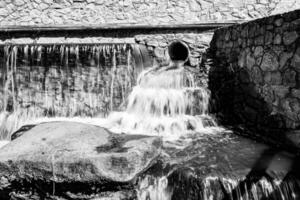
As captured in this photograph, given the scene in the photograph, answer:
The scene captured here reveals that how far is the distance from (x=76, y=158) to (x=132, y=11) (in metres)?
5.12

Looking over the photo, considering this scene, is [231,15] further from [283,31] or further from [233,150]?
[233,150]

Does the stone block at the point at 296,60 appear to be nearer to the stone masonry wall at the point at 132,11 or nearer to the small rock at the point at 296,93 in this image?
the small rock at the point at 296,93

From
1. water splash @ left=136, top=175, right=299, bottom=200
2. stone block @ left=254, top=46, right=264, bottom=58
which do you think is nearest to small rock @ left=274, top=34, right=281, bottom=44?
stone block @ left=254, top=46, right=264, bottom=58

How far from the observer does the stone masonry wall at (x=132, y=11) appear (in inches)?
268

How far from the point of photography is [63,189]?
9.82ft

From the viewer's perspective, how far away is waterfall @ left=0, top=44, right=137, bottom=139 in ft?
18.7

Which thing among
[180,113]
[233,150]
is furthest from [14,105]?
[233,150]

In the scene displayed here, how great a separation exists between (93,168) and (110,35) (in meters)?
4.36

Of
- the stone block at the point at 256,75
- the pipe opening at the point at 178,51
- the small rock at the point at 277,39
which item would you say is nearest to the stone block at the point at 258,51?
the stone block at the point at 256,75

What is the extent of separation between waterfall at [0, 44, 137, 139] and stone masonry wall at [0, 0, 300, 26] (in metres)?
1.62

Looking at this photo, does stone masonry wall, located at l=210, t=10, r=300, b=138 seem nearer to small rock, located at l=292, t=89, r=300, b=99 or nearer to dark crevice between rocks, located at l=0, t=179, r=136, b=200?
small rock, located at l=292, t=89, r=300, b=99

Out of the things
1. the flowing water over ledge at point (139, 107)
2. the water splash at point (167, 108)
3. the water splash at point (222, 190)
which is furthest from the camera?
the water splash at point (167, 108)

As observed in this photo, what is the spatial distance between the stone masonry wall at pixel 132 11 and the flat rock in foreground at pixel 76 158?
4.37 meters

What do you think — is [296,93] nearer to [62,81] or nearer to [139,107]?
[139,107]
